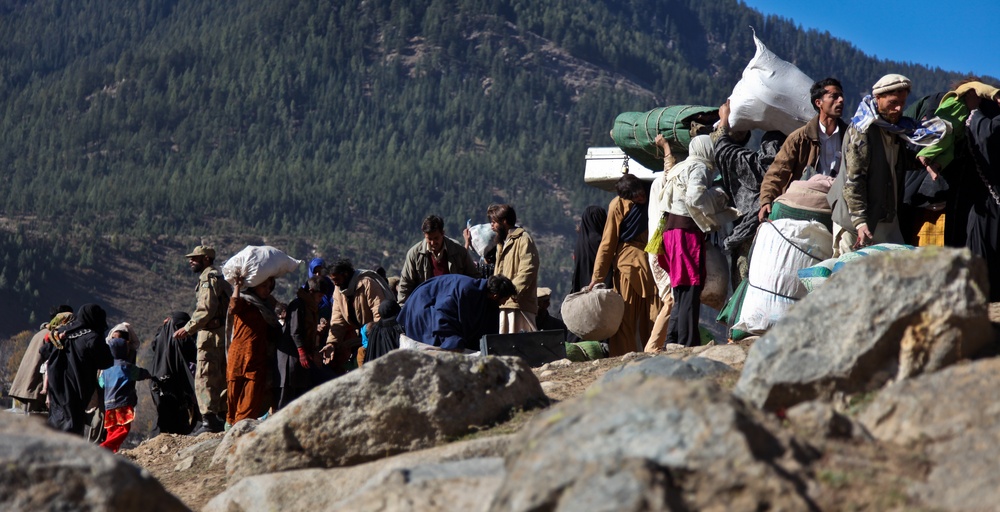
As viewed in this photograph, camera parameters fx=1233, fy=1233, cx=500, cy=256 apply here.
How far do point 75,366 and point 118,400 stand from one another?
62 centimetres

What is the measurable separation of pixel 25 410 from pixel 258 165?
8252 cm

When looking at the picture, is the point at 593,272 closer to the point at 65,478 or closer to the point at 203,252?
the point at 203,252

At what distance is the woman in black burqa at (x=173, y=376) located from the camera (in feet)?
31.7

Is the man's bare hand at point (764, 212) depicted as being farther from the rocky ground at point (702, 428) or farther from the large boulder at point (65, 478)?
the large boulder at point (65, 478)

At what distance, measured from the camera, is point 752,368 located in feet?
12.5

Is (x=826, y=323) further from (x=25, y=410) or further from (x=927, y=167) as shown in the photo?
(x=25, y=410)

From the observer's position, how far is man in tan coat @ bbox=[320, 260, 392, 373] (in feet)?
28.7

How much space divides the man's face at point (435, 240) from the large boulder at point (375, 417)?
344 centimetres

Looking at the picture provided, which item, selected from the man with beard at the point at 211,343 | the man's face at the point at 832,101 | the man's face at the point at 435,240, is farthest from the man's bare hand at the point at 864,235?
the man with beard at the point at 211,343

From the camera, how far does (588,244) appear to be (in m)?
→ 9.03

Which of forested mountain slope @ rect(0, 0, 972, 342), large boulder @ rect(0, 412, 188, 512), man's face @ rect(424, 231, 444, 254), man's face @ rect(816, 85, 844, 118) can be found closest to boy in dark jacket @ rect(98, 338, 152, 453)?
man's face @ rect(424, 231, 444, 254)

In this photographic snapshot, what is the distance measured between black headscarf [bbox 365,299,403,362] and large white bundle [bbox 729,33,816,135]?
2587 millimetres

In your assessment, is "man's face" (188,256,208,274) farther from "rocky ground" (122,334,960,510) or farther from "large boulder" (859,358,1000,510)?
"large boulder" (859,358,1000,510)

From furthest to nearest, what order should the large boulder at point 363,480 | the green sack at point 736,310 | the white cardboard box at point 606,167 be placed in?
the white cardboard box at point 606,167 < the green sack at point 736,310 < the large boulder at point 363,480
